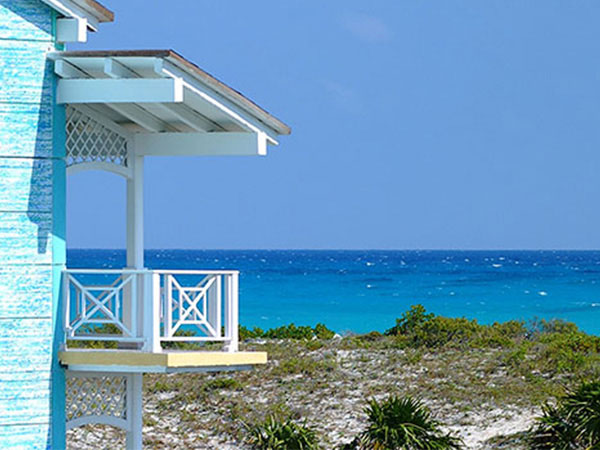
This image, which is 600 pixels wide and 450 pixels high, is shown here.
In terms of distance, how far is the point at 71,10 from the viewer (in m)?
12.0

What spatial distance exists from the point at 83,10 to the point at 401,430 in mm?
8004

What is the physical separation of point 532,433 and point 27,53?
975cm

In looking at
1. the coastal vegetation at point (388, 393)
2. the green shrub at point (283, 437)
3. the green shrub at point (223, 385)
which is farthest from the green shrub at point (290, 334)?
the green shrub at point (283, 437)

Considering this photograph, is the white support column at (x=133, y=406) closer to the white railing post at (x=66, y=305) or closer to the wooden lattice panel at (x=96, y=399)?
the wooden lattice panel at (x=96, y=399)

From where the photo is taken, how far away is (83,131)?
12719 millimetres

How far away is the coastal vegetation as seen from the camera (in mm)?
18484

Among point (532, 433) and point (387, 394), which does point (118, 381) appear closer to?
point (532, 433)

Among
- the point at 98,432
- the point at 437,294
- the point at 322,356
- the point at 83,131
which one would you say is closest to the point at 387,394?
the point at 322,356

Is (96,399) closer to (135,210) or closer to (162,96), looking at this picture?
(135,210)

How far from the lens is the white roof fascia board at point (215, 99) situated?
37.9 ft

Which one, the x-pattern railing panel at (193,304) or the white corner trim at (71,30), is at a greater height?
the white corner trim at (71,30)

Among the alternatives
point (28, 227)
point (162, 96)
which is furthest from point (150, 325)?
point (162, 96)

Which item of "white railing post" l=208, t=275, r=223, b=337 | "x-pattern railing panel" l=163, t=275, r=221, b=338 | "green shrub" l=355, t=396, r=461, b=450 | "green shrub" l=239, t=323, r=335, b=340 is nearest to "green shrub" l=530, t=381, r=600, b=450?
"green shrub" l=355, t=396, r=461, b=450

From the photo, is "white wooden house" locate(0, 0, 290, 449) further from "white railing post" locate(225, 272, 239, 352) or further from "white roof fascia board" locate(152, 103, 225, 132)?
"white roof fascia board" locate(152, 103, 225, 132)
